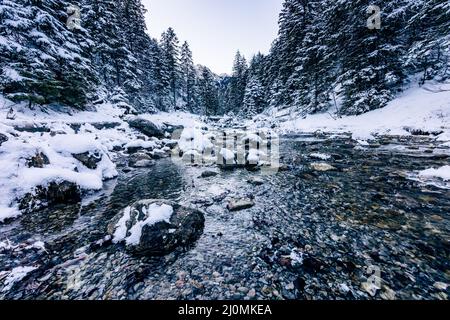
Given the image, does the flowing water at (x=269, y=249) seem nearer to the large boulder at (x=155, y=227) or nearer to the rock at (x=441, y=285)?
the rock at (x=441, y=285)

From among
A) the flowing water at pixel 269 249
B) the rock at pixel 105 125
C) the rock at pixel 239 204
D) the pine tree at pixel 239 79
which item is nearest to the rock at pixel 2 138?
the flowing water at pixel 269 249

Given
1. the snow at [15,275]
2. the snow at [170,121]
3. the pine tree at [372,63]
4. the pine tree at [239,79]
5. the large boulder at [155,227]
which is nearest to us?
the snow at [15,275]

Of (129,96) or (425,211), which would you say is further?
(129,96)

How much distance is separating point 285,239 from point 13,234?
535cm

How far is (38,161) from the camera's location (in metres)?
6.09

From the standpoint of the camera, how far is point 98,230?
4.62m

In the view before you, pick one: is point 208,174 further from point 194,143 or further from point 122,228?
point 194,143

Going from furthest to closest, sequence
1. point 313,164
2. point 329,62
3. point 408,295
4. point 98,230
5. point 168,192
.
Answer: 1. point 329,62
2. point 313,164
3. point 168,192
4. point 98,230
5. point 408,295

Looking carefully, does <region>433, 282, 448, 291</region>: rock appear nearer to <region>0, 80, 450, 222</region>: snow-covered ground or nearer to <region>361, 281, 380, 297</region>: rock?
<region>361, 281, 380, 297</region>: rock

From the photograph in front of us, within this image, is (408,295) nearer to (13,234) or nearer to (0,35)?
(13,234)

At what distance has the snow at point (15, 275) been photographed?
3.06 meters

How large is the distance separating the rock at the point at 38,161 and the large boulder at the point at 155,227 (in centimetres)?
337
